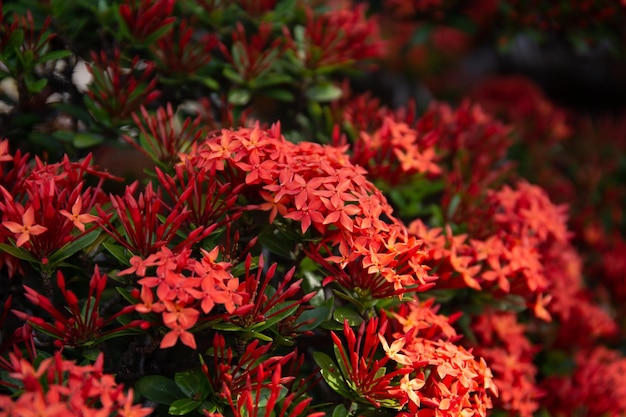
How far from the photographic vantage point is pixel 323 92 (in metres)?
2.32

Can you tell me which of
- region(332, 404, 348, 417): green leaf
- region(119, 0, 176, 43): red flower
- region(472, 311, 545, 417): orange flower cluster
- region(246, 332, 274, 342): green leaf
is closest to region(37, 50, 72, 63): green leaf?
region(119, 0, 176, 43): red flower

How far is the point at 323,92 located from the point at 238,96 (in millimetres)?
334

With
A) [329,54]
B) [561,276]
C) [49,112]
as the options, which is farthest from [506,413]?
[49,112]

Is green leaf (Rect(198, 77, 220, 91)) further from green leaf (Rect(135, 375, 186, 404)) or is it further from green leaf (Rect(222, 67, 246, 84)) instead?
green leaf (Rect(135, 375, 186, 404))

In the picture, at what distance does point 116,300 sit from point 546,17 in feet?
7.57

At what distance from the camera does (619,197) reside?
320cm

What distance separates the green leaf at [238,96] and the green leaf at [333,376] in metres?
0.97

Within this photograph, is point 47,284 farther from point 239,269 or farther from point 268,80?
point 268,80

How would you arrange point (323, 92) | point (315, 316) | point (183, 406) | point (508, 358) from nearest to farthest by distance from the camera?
point (183, 406), point (315, 316), point (508, 358), point (323, 92)

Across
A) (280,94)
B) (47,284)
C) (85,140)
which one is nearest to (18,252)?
(47,284)

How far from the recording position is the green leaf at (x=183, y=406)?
138cm

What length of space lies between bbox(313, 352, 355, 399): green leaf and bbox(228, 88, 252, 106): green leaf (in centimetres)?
97

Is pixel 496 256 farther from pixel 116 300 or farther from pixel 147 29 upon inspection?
pixel 147 29

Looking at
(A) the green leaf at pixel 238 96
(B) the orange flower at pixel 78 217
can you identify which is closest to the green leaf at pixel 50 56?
(A) the green leaf at pixel 238 96
